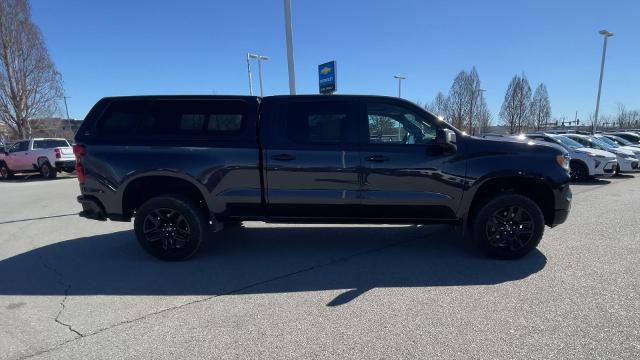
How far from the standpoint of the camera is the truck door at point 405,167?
4457 mm

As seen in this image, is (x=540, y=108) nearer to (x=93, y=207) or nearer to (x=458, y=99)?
(x=458, y=99)

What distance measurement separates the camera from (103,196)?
4738 millimetres

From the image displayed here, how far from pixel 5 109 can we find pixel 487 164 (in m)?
37.3

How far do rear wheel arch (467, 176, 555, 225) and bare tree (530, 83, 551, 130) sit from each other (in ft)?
145

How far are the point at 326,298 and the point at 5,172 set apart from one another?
68.1 ft

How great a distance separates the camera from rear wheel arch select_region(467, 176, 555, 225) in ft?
15.0

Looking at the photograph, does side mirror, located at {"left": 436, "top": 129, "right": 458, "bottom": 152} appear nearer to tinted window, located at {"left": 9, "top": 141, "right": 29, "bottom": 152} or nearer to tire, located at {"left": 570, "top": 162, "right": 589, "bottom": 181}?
tire, located at {"left": 570, "top": 162, "right": 589, "bottom": 181}

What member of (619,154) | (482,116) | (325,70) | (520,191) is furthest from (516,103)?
(520,191)

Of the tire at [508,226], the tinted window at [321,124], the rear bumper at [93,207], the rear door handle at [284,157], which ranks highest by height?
the tinted window at [321,124]

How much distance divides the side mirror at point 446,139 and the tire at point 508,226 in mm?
831

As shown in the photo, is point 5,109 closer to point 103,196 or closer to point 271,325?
point 103,196

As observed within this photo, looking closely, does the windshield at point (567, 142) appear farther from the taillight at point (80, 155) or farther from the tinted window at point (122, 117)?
the taillight at point (80, 155)

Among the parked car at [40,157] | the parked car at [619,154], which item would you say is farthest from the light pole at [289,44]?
the parked car at [40,157]

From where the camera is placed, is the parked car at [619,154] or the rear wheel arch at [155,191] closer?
the rear wheel arch at [155,191]
